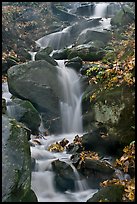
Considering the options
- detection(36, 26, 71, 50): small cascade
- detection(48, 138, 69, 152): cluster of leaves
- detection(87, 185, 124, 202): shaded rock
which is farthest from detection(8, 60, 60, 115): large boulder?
detection(36, 26, 71, 50): small cascade

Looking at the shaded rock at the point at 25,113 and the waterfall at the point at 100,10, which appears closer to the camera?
the shaded rock at the point at 25,113

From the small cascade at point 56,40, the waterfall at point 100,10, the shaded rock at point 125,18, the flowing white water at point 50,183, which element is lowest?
the flowing white water at point 50,183

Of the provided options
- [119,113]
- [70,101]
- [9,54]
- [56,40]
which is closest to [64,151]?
[119,113]

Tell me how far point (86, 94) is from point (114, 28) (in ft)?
29.3

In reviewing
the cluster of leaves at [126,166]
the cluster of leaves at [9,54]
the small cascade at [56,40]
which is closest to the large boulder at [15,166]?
the cluster of leaves at [126,166]

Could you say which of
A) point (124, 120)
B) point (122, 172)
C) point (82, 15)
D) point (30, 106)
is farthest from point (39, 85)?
point (82, 15)

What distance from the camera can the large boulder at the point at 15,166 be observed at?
16.4ft

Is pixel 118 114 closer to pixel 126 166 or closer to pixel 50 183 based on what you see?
pixel 126 166

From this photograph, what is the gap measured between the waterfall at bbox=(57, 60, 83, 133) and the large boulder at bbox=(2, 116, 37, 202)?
3698mm

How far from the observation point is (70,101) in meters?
10.1

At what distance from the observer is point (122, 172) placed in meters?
6.36

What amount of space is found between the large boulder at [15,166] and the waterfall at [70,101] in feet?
12.1

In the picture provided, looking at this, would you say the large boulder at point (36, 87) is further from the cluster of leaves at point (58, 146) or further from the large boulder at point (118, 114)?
the large boulder at point (118, 114)

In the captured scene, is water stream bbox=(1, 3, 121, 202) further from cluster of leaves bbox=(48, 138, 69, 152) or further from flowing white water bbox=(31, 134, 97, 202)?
cluster of leaves bbox=(48, 138, 69, 152)
